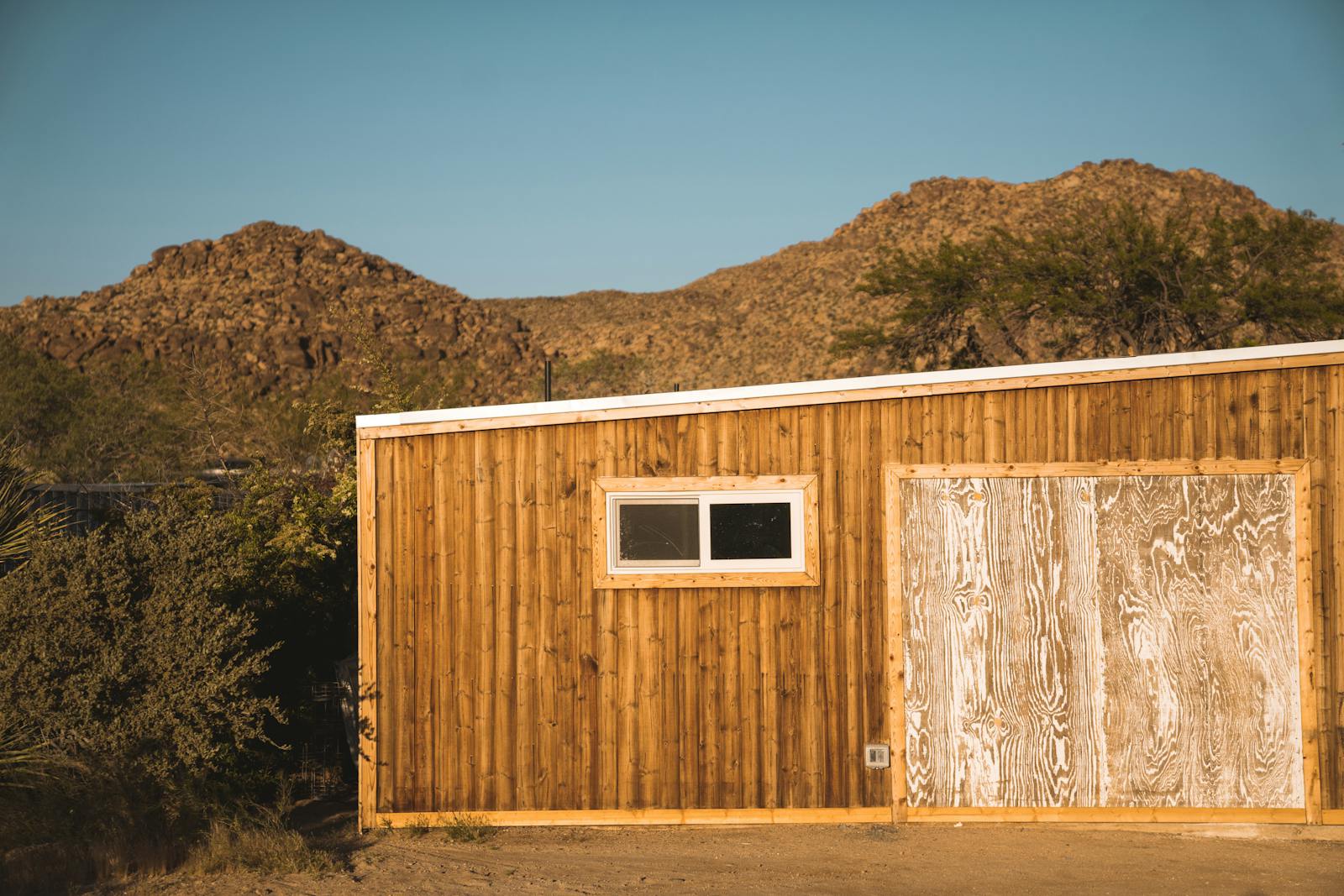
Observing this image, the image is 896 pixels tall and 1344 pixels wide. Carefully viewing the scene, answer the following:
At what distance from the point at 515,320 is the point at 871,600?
51.7 m

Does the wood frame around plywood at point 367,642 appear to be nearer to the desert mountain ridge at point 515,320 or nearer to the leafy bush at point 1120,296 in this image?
the leafy bush at point 1120,296

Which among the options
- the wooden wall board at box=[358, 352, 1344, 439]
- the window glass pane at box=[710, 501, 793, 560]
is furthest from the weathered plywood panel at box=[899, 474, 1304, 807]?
the window glass pane at box=[710, 501, 793, 560]

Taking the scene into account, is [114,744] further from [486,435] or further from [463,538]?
[486,435]

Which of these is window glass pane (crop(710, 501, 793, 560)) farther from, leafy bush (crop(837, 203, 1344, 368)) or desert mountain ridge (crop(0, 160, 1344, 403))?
desert mountain ridge (crop(0, 160, 1344, 403))

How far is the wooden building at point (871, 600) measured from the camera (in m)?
7.35

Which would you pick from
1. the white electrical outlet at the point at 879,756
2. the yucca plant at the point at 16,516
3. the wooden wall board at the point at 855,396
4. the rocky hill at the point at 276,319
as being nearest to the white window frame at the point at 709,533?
the wooden wall board at the point at 855,396

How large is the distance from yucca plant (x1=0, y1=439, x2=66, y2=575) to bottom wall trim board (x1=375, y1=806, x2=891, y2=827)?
3168 millimetres

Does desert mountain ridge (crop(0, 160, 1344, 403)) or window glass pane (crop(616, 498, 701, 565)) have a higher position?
desert mountain ridge (crop(0, 160, 1344, 403))

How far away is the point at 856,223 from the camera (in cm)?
5584

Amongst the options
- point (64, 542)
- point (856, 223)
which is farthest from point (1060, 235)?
point (856, 223)

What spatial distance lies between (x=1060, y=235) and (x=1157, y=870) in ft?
71.6

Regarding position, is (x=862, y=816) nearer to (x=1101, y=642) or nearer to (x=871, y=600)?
(x=871, y=600)

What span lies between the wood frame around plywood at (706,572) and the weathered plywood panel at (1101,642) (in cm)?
62

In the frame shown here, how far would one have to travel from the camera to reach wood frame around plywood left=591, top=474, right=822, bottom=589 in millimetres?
7555
